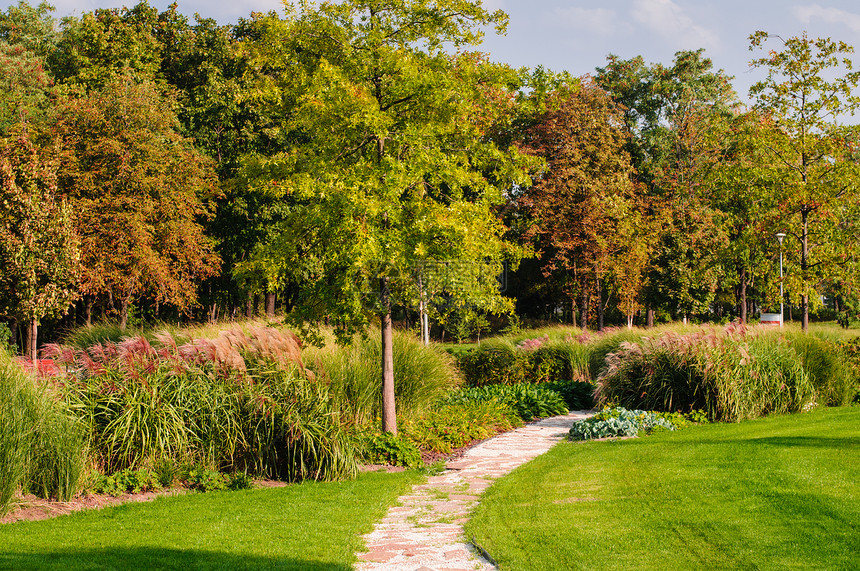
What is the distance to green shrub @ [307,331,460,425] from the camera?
1079 cm

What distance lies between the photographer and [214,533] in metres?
5.99

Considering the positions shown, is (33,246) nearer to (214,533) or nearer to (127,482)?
(127,482)

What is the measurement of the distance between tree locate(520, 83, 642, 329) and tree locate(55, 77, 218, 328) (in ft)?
45.4

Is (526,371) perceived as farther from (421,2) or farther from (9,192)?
(9,192)

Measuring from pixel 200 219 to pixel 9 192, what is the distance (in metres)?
13.1

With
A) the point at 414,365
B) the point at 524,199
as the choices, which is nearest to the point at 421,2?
the point at 414,365

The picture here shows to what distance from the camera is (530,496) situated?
23.6 feet

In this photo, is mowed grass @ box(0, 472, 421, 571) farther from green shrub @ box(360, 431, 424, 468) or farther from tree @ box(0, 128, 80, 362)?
tree @ box(0, 128, 80, 362)

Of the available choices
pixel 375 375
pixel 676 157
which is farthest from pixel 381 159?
pixel 676 157

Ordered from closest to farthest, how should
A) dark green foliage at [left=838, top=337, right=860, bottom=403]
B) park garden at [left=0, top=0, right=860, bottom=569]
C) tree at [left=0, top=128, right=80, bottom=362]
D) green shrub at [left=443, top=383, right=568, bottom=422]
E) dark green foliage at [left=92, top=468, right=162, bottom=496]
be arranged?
park garden at [left=0, top=0, right=860, bottom=569], dark green foliage at [left=92, top=468, right=162, bottom=496], dark green foliage at [left=838, top=337, right=860, bottom=403], green shrub at [left=443, top=383, right=568, bottom=422], tree at [left=0, top=128, right=80, bottom=362]

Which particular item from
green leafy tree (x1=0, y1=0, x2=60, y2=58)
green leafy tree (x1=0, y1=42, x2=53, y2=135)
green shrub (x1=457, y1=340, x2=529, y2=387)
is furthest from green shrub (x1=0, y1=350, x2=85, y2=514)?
green leafy tree (x1=0, y1=0, x2=60, y2=58)

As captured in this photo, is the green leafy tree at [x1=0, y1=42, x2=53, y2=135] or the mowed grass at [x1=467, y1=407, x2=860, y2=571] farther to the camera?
the green leafy tree at [x1=0, y1=42, x2=53, y2=135]

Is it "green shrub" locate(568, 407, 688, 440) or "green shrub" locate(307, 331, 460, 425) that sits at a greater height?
"green shrub" locate(307, 331, 460, 425)

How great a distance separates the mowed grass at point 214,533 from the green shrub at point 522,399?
6482 mm
